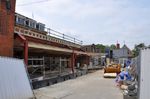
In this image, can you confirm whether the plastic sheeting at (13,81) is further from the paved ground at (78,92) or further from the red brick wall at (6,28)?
the red brick wall at (6,28)

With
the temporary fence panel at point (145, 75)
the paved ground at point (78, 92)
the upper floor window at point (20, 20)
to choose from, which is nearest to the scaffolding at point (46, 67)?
the upper floor window at point (20, 20)

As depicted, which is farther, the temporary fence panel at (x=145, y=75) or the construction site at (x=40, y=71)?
the construction site at (x=40, y=71)

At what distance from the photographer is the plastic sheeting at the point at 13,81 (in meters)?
8.70

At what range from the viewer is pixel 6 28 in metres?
18.1

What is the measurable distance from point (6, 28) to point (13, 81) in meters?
9.16

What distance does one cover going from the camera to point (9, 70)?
942 centimetres

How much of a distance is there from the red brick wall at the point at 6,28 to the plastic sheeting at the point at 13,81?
276 inches

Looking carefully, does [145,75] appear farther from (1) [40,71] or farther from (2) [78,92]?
(1) [40,71]

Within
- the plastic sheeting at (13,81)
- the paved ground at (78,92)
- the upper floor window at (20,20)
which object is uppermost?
the upper floor window at (20,20)

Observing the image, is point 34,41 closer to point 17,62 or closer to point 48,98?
point 48,98

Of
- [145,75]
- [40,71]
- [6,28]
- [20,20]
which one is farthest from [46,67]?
[145,75]

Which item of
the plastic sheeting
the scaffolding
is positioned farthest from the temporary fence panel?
the scaffolding

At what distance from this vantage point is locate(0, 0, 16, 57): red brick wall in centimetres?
1745

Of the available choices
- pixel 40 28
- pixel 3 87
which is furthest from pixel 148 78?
pixel 40 28
